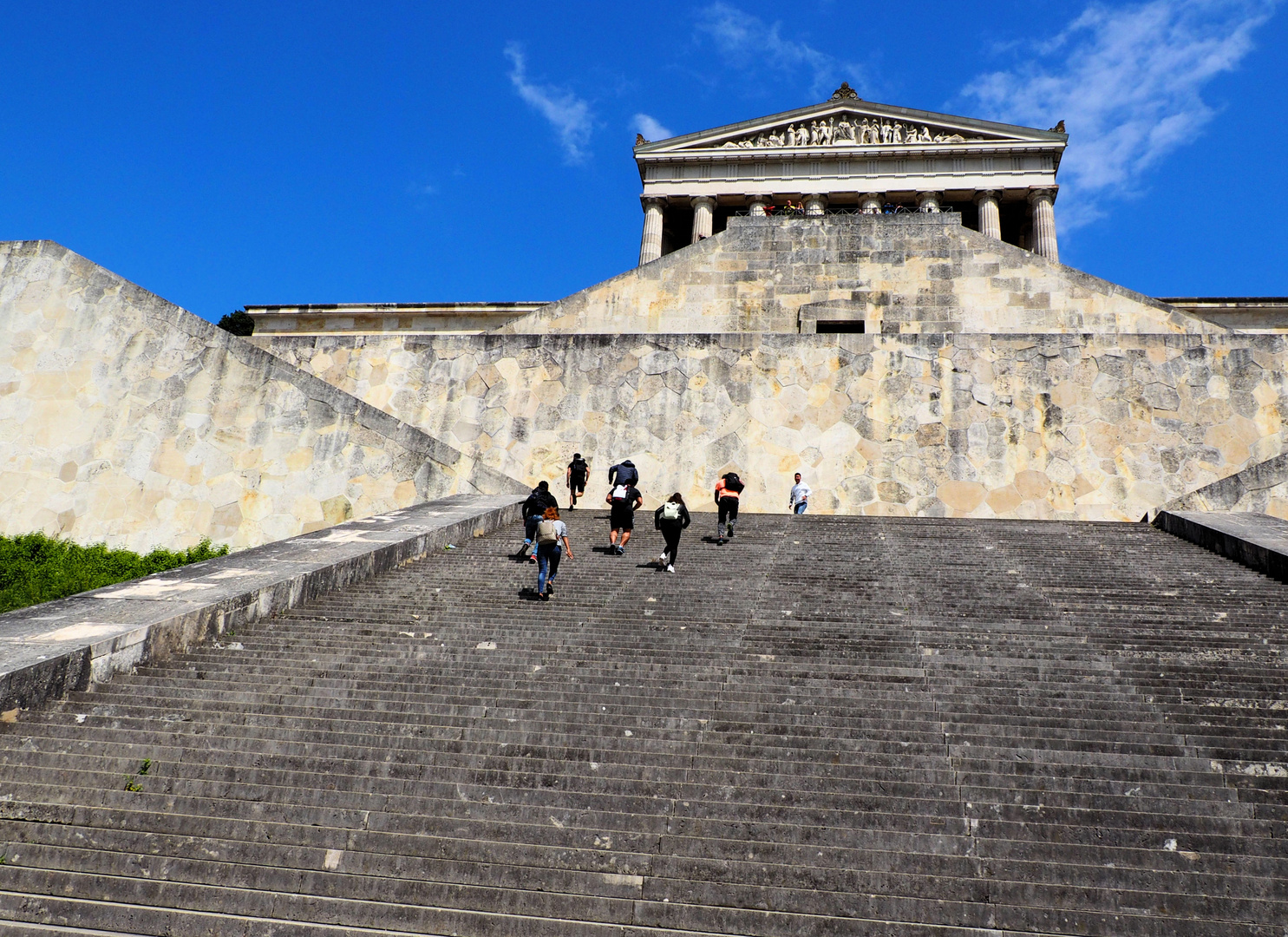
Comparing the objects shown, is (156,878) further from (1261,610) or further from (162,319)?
(162,319)

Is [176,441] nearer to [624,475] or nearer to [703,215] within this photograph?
[624,475]

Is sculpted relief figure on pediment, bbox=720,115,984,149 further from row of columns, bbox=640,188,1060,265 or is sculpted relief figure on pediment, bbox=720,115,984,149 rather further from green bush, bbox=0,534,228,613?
green bush, bbox=0,534,228,613

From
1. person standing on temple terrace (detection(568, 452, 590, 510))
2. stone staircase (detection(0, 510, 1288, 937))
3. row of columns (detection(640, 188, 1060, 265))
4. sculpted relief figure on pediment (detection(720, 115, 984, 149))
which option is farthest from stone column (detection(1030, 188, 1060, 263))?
stone staircase (detection(0, 510, 1288, 937))

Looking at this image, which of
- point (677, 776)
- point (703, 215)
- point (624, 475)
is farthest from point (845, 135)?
point (677, 776)

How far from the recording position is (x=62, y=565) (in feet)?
32.5

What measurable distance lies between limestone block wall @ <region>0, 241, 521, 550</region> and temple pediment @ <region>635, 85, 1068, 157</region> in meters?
31.6

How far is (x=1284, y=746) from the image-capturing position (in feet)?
15.4

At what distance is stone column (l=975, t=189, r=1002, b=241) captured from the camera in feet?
120

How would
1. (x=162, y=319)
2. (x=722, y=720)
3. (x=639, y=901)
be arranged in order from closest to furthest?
(x=639, y=901)
(x=722, y=720)
(x=162, y=319)

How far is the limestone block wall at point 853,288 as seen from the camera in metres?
15.5

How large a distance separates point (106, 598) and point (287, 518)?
5.12m

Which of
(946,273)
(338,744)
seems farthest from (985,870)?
(946,273)

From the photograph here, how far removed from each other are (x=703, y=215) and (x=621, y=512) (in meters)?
31.9

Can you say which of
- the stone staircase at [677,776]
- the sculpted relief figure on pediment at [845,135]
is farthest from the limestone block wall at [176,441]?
the sculpted relief figure on pediment at [845,135]
